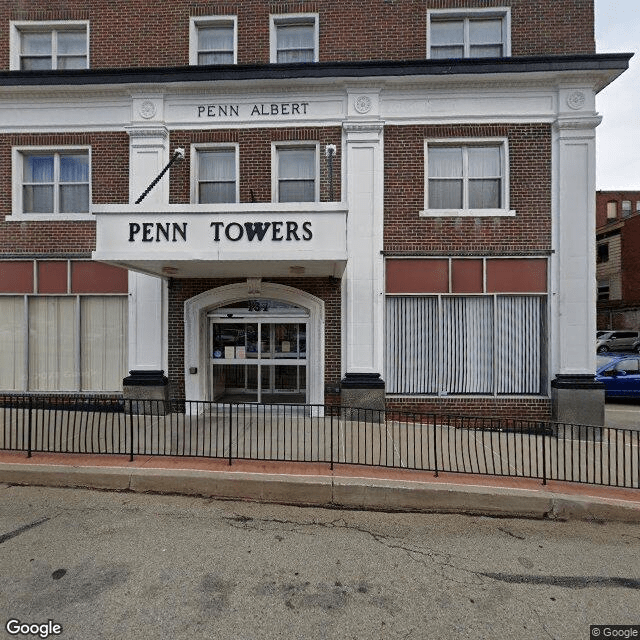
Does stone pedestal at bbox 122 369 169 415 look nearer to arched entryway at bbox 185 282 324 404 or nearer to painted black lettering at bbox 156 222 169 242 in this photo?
arched entryway at bbox 185 282 324 404

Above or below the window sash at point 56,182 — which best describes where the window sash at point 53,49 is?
above

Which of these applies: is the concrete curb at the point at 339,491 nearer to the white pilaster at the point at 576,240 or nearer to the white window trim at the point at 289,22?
the white pilaster at the point at 576,240

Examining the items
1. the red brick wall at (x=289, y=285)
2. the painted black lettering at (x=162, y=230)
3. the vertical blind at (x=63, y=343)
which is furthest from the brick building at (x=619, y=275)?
the vertical blind at (x=63, y=343)

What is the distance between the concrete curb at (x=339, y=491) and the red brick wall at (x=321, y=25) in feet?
31.0

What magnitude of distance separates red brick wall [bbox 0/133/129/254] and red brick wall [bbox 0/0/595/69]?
2047 millimetres

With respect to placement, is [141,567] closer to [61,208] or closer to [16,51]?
[61,208]

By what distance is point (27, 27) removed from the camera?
9.94m

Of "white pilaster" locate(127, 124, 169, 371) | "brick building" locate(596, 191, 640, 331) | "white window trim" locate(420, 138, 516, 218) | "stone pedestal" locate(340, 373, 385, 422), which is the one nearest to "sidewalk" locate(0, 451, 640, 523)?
"stone pedestal" locate(340, 373, 385, 422)

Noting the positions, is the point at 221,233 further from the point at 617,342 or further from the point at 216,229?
the point at 617,342

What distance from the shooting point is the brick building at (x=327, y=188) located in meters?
8.91

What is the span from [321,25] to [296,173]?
3.66 metres

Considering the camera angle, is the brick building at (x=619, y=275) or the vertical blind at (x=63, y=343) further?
the brick building at (x=619, y=275)

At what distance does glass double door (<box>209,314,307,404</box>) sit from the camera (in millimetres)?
9570

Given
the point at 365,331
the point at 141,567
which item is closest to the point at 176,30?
the point at 365,331
